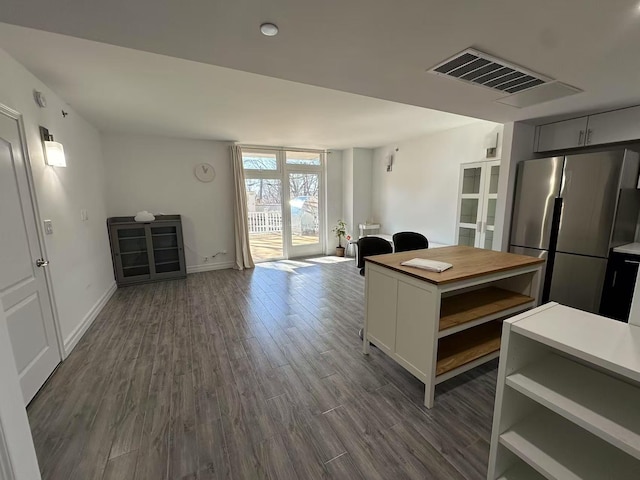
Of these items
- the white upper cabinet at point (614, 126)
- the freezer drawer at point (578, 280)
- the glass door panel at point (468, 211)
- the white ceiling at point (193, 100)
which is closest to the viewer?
the white ceiling at point (193, 100)

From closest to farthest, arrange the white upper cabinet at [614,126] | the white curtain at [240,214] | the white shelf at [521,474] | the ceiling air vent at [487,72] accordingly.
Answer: the white shelf at [521,474]
the ceiling air vent at [487,72]
the white upper cabinet at [614,126]
the white curtain at [240,214]

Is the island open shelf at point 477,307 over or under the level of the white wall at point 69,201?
under

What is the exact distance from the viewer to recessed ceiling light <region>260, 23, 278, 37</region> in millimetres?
1340

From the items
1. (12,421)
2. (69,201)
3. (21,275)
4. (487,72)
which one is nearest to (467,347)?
(487,72)

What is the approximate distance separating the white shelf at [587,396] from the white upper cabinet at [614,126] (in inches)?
113

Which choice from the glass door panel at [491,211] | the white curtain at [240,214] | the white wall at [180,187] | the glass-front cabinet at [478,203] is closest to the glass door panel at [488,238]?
the glass-front cabinet at [478,203]

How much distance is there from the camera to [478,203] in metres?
4.00

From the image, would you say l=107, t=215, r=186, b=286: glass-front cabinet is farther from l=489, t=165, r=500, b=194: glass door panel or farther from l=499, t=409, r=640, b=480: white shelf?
l=489, t=165, r=500, b=194: glass door panel

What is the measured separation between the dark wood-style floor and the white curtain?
2.32 m

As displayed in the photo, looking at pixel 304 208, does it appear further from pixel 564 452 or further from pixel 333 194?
pixel 564 452

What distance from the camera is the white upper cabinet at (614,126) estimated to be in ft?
8.45

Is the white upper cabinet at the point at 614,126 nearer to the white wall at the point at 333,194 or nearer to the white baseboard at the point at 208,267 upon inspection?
the white wall at the point at 333,194

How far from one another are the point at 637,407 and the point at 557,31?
178 centimetres

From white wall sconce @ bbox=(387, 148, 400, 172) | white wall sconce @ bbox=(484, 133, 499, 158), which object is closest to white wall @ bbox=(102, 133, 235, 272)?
white wall sconce @ bbox=(387, 148, 400, 172)
